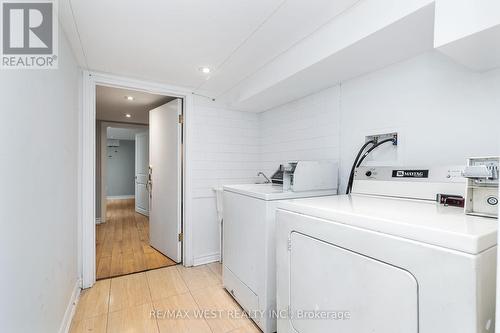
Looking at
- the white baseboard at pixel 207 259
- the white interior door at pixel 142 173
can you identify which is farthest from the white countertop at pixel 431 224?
the white interior door at pixel 142 173

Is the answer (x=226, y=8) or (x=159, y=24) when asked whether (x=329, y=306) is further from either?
(x=159, y=24)

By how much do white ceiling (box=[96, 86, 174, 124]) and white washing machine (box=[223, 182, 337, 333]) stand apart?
198cm

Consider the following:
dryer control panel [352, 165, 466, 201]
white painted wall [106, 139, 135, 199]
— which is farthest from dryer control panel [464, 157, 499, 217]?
white painted wall [106, 139, 135, 199]

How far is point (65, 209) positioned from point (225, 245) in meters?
1.23

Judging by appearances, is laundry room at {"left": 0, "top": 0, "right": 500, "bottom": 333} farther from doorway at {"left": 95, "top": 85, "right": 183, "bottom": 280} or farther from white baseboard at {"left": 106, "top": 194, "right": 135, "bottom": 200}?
white baseboard at {"left": 106, "top": 194, "right": 135, "bottom": 200}

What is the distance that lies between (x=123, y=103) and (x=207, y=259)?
2.58 m

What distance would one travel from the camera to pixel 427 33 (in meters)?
1.19

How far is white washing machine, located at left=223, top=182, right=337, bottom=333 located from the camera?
1.51m

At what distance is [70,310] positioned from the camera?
166 cm

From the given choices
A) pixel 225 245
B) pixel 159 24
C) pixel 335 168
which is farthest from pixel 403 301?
pixel 159 24

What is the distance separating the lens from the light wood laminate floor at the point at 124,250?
2.57 m

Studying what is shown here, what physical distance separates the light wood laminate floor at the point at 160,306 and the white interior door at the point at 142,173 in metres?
3.34

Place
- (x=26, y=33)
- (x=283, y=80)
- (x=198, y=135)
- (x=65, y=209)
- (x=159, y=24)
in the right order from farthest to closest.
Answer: (x=198, y=135)
(x=283, y=80)
(x=65, y=209)
(x=159, y=24)
(x=26, y=33)

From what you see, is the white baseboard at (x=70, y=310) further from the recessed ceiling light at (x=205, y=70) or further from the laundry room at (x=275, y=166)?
the recessed ceiling light at (x=205, y=70)
